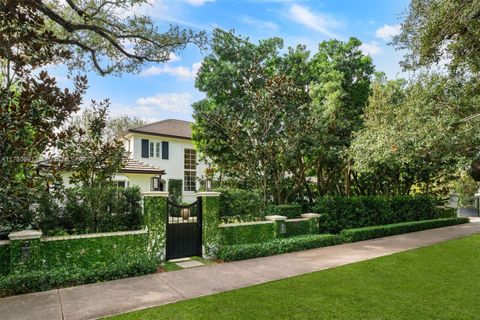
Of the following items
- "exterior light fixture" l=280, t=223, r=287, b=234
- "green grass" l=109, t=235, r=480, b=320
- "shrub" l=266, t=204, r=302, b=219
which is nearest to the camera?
"green grass" l=109, t=235, r=480, b=320

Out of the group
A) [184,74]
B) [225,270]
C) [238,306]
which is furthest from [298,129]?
[238,306]

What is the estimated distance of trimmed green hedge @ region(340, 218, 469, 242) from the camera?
1130 centimetres

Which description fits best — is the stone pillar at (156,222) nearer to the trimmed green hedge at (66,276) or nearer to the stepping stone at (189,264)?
the stepping stone at (189,264)

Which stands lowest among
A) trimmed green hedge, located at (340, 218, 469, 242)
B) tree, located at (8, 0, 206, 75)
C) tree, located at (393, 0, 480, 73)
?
trimmed green hedge, located at (340, 218, 469, 242)

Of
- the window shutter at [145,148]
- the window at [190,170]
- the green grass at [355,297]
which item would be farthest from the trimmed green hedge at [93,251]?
the window at [190,170]

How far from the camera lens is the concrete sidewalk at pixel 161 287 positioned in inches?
194

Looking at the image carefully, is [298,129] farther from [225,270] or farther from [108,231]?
[108,231]

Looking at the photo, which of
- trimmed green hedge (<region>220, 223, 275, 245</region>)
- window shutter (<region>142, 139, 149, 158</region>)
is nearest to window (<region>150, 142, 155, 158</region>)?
window shutter (<region>142, 139, 149, 158</region>)

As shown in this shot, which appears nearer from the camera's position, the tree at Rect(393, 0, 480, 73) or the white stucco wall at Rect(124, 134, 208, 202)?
the tree at Rect(393, 0, 480, 73)

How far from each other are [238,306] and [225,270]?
2.31 m

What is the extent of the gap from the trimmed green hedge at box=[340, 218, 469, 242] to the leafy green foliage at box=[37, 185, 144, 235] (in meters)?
7.46

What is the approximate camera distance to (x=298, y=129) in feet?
40.7

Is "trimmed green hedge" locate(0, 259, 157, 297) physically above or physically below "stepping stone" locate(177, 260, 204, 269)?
above

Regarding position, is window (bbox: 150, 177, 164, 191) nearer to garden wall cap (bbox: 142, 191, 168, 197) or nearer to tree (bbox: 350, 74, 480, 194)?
garden wall cap (bbox: 142, 191, 168, 197)
